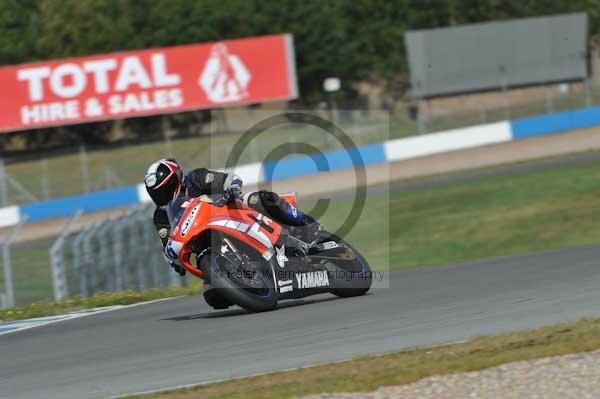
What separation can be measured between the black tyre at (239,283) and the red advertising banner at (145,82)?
26633mm

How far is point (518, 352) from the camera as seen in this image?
7160 millimetres

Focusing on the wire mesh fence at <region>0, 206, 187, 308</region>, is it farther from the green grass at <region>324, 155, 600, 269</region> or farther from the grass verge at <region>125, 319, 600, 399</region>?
the grass verge at <region>125, 319, 600, 399</region>

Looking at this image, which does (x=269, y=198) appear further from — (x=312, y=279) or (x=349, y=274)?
(x=349, y=274)

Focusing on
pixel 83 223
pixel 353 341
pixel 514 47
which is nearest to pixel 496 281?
pixel 353 341

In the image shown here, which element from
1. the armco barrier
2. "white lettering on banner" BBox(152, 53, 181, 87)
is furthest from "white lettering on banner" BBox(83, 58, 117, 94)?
the armco barrier

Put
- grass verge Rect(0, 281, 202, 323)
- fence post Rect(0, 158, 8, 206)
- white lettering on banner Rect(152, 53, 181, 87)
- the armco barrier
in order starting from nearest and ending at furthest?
1. grass verge Rect(0, 281, 202, 323)
2. fence post Rect(0, 158, 8, 206)
3. the armco barrier
4. white lettering on banner Rect(152, 53, 181, 87)

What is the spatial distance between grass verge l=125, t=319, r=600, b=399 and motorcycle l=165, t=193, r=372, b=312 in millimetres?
2432

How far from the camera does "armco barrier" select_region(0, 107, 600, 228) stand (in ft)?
104

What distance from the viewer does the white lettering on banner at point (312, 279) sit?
1009 cm

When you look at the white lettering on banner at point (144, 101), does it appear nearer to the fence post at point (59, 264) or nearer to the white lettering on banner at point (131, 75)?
the white lettering on banner at point (131, 75)

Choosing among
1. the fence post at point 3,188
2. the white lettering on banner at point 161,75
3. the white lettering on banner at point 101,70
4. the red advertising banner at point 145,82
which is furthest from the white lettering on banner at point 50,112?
the fence post at point 3,188

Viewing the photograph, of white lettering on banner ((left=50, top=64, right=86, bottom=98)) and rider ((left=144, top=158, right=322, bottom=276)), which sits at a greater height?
white lettering on banner ((left=50, top=64, right=86, bottom=98))

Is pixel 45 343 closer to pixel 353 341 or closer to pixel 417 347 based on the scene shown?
pixel 353 341

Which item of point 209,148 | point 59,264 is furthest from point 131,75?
point 59,264
